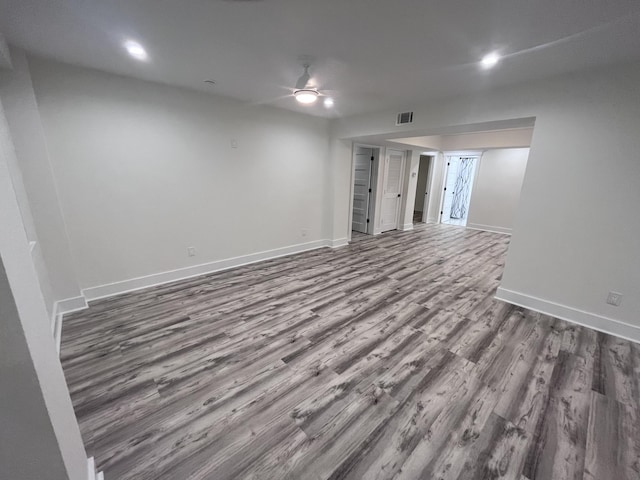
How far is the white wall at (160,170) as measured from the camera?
264 centimetres

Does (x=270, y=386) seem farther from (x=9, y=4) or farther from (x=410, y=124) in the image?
(x=410, y=124)

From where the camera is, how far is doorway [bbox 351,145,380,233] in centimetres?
613

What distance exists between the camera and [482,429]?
1.54 metres

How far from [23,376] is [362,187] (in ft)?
20.7

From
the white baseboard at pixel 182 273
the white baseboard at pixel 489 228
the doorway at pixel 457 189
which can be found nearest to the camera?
the white baseboard at pixel 182 273

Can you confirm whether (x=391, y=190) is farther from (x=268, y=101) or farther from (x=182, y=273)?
(x=182, y=273)

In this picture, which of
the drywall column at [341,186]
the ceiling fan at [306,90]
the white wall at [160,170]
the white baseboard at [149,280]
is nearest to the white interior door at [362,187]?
the drywall column at [341,186]

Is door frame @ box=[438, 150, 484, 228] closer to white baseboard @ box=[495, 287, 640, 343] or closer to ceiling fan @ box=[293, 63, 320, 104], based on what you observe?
white baseboard @ box=[495, 287, 640, 343]

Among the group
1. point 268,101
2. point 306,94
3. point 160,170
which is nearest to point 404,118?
point 306,94

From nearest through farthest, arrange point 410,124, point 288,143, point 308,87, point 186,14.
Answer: point 186,14 → point 308,87 → point 410,124 → point 288,143

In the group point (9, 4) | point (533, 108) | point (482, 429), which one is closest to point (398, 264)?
point (533, 108)

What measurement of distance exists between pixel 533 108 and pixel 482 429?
3.04 meters

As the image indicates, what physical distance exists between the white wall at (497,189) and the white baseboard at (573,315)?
429 cm

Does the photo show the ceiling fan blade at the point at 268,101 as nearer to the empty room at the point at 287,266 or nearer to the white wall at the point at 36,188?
the empty room at the point at 287,266
